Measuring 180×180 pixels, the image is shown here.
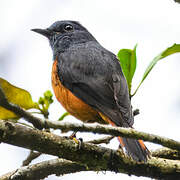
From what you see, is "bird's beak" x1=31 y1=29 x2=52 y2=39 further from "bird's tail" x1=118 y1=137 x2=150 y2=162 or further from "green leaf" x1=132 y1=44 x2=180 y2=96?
"bird's tail" x1=118 y1=137 x2=150 y2=162

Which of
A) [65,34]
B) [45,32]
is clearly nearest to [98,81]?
[65,34]

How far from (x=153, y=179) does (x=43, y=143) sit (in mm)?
1214

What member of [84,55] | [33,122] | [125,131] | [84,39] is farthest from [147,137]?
[84,39]

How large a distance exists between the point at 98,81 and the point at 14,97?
1212 mm

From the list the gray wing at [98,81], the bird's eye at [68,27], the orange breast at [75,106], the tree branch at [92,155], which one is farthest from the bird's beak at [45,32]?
the tree branch at [92,155]

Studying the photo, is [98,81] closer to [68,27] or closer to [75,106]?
[75,106]

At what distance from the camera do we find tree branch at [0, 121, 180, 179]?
2641 mm

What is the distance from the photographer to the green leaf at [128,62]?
4.11 metres

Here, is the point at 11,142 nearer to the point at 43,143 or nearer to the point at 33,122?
the point at 43,143

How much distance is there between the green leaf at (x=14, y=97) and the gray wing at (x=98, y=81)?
79 centimetres

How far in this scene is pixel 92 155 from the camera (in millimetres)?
3137

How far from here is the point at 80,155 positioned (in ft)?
10.0

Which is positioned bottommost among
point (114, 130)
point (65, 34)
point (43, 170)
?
point (43, 170)

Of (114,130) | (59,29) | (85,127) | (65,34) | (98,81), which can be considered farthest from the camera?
(59,29)
